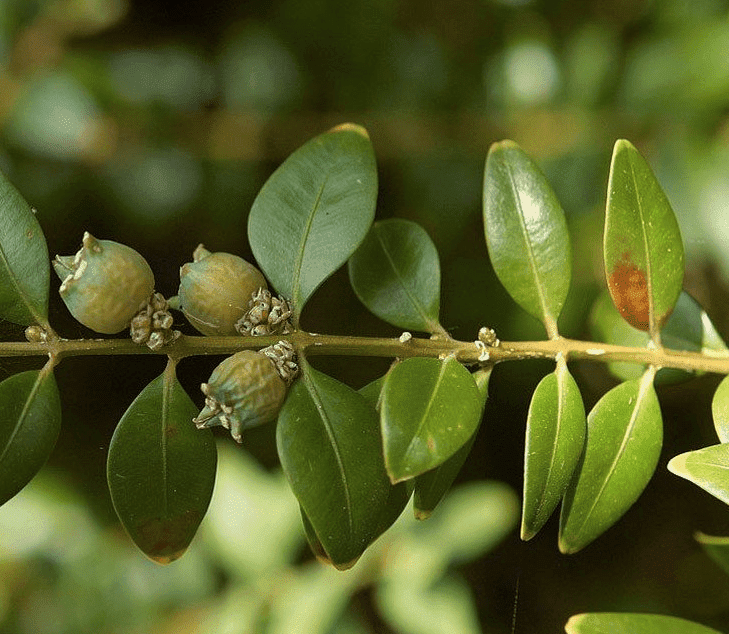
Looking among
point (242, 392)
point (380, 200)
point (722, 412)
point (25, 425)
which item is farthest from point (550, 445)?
point (380, 200)

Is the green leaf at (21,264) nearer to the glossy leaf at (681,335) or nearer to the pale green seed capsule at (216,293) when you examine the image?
the pale green seed capsule at (216,293)

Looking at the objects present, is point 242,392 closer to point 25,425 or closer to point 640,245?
point 25,425

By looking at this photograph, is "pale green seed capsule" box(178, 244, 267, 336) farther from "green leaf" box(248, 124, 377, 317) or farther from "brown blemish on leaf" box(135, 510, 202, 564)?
"brown blemish on leaf" box(135, 510, 202, 564)

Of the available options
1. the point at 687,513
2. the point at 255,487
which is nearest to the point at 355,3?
the point at 255,487

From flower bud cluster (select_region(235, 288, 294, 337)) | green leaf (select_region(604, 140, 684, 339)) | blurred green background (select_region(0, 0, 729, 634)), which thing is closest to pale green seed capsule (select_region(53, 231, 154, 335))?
flower bud cluster (select_region(235, 288, 294, 337))

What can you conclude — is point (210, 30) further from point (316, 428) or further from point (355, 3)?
point (316, 428)
